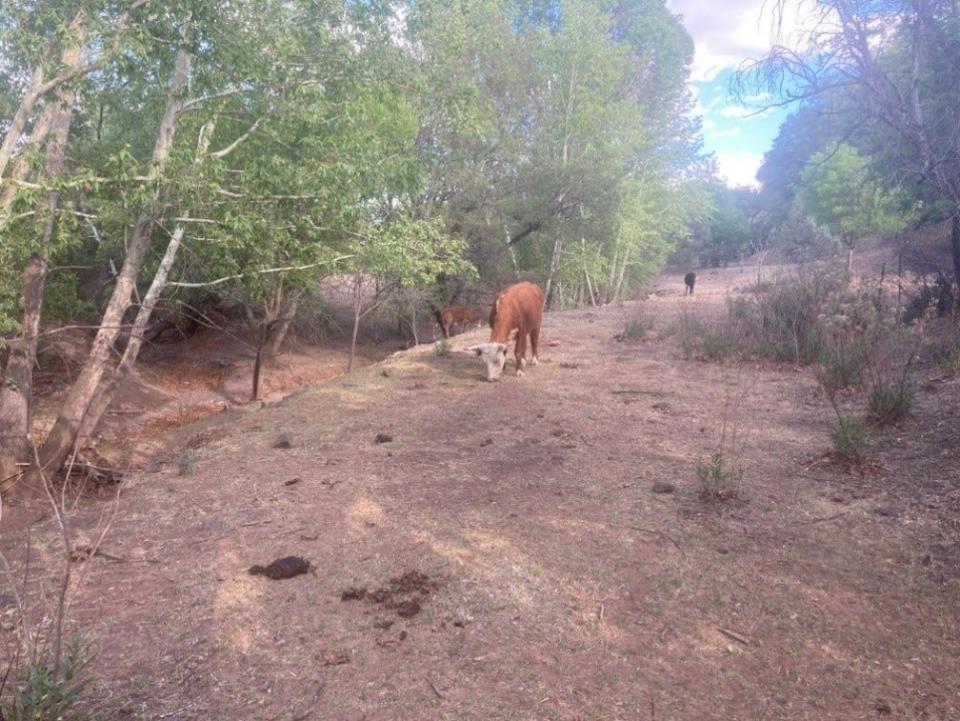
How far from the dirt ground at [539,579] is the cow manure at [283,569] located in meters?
0.05

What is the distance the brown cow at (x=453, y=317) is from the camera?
19047 millimetres

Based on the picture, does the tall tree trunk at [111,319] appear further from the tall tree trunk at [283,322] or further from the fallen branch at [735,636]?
the fallen branch at [735,636]

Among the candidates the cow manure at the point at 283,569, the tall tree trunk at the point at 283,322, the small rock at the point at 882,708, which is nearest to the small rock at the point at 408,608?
the cow manure at the point at 283,569

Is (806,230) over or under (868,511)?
over

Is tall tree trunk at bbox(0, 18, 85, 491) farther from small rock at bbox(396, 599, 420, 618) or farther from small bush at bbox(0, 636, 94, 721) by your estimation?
small bush at bbox(0, 636, 94, 721)

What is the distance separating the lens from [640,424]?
24.1 feet

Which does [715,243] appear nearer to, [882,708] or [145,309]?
[145,309]

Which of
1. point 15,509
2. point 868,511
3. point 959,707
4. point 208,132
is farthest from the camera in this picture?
point 208,132

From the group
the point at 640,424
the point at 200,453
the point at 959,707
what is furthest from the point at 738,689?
the point at 200,453

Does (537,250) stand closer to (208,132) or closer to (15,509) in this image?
(208,132)

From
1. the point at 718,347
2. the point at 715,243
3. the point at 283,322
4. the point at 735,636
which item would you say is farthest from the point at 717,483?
the point at 715,243

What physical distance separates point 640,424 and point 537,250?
18045mm

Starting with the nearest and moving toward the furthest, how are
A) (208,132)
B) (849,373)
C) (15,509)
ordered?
(15,509) < (849,373) < (208,132)

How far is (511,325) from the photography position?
34.4 ft
